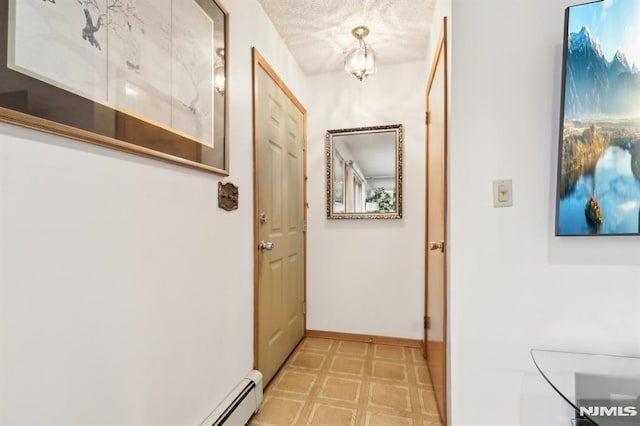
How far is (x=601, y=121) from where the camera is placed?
3.67 feet

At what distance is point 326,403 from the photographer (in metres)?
1.67

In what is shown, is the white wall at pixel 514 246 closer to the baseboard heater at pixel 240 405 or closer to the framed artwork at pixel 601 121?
the framed artwork at pixel 601 121

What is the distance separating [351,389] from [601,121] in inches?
72.6

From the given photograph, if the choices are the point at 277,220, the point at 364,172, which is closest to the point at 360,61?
the point at 364,172

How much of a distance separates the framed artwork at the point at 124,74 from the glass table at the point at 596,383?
1.62 meters

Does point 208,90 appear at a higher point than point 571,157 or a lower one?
higher

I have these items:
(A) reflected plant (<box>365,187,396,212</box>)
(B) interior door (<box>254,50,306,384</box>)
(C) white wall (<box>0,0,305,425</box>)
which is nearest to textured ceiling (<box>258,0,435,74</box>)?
(B) interior door (<box>254,50,306,384</box>)

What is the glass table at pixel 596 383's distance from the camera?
97 cm

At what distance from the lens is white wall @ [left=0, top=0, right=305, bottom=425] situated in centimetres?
64

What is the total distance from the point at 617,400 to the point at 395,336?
5.00 ft

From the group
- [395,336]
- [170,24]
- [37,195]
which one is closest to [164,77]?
[170,24]

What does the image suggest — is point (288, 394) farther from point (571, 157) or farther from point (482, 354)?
point (571, 157)

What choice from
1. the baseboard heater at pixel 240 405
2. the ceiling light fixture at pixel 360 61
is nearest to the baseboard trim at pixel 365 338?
the baseboard heater at pixel 240 405

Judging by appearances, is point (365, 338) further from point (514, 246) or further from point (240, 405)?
point (514, 246)
